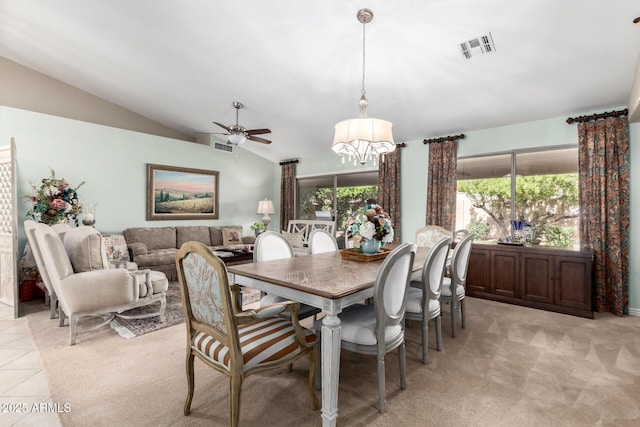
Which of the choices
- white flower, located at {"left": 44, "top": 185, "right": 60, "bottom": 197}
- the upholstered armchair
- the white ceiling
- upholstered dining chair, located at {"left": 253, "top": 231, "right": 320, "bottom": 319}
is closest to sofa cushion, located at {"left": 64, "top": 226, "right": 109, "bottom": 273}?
the upholstered armchair

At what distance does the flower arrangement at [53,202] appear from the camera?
411 centimetres

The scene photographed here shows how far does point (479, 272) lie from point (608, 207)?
1632mm

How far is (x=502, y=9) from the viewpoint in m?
2.49

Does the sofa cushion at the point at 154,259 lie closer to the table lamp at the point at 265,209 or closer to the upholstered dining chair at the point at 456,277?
the table lamp at the point at 265,209

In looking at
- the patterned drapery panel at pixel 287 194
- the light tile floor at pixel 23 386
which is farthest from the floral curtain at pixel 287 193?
the light tile floor at pixel 23 386

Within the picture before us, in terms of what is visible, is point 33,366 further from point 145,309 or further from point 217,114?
point 217,114

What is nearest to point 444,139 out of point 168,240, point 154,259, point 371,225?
point 371,225

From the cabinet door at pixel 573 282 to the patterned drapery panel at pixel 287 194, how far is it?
4.98 metres

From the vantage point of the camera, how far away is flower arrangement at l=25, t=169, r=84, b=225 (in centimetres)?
411

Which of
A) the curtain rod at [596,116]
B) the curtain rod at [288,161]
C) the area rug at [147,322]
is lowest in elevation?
the area rug at [147,322]

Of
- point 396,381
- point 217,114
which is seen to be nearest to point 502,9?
point 396,381

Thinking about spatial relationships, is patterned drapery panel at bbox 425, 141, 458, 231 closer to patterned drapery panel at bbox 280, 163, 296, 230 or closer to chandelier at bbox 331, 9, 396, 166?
chandelier at bbox 331, 9, 396, 166

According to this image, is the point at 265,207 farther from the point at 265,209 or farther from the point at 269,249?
the point at 269,249

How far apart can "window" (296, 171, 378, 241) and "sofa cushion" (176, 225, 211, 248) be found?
6.87ft
